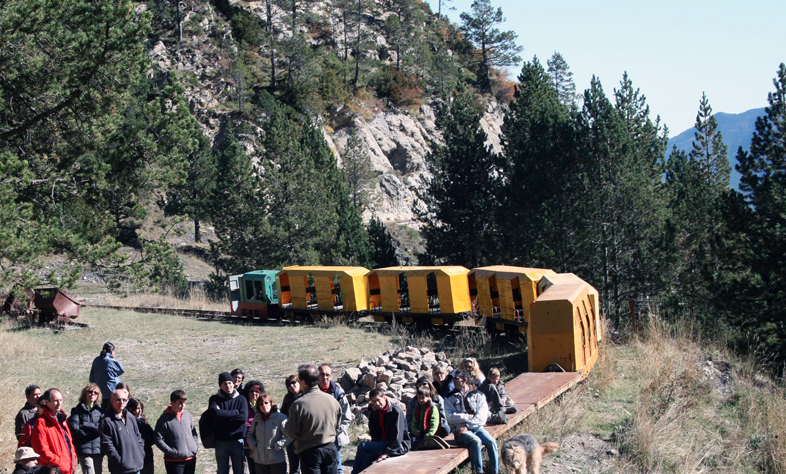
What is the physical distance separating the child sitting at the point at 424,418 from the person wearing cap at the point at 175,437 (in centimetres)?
251

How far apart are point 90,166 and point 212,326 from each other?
421 inches

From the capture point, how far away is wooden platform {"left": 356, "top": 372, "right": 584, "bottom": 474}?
6736 millimetres

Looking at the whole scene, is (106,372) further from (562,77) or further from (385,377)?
(562,77)

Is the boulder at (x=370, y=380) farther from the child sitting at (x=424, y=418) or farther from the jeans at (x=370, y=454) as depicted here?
the jeans at (x=370, y=454)

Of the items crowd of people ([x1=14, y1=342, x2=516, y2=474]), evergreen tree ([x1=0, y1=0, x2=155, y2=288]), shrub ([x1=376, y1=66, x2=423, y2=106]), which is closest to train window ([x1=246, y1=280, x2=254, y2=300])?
evergreen tree ([x1=0, y1=0, x2=155, y2=288])

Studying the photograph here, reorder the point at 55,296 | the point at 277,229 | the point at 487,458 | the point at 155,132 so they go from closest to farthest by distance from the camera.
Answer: the point at 487,458
the point at 155,132
the point at 55,296
the point at 277,229

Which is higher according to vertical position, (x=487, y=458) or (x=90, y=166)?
(x=90, y=166)

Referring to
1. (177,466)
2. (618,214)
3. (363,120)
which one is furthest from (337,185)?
(177,466)

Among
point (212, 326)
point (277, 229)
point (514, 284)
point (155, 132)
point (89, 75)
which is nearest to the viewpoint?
point (89, 75)

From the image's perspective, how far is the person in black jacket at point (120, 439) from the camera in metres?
6.44

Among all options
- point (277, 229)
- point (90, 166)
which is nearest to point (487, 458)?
point (90, 166)

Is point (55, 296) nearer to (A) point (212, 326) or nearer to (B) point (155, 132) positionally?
(A) point (212, 326)

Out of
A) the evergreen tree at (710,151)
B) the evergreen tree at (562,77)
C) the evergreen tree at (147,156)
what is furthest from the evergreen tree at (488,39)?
the evergreen tree at (147,156)

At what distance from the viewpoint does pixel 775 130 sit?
67.4 ft
